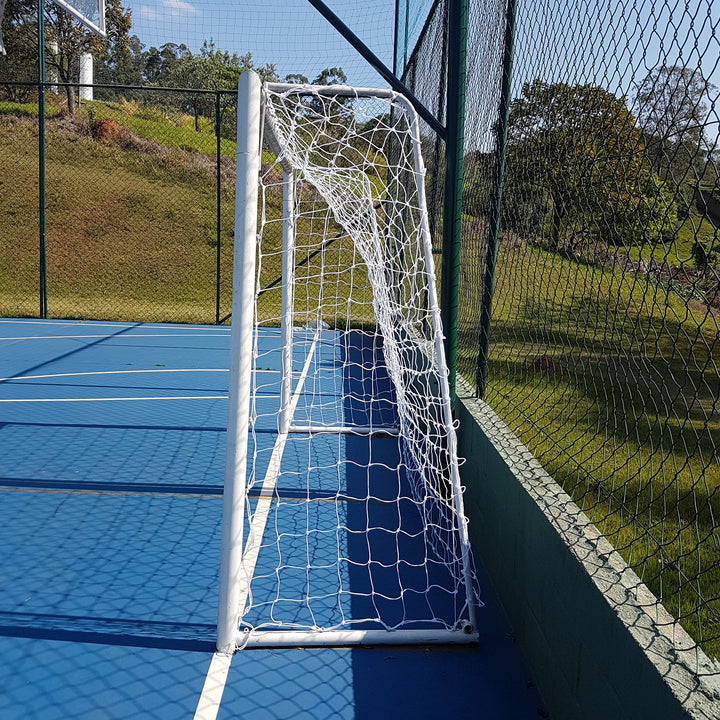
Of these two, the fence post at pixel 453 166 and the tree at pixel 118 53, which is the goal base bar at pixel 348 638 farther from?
the tree at pixel 118 53

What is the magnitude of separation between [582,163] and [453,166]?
1.30 m

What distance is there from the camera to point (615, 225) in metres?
2.21

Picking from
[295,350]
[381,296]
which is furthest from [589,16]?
[295,350]

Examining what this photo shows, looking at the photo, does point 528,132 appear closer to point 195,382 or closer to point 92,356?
point 195,382

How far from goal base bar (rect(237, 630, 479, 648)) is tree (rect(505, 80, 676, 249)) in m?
1.59

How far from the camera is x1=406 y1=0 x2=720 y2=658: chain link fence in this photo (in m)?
1.70

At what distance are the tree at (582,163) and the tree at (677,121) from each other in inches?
2.5

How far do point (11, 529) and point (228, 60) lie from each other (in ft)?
78.1

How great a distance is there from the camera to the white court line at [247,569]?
2.30 meters

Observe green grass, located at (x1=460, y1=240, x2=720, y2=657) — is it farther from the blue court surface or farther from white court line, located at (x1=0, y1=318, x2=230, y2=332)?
white court line, located at (x1=0, y1=318, x2=230, y2=332)

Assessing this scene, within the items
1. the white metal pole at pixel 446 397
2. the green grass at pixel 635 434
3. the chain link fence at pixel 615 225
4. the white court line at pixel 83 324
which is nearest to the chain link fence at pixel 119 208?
the white court line at pixel 83 324

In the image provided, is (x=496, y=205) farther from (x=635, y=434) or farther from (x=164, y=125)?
(x=164, y=125)

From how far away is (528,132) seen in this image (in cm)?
331

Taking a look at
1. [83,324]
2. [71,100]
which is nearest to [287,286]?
[83,324]
